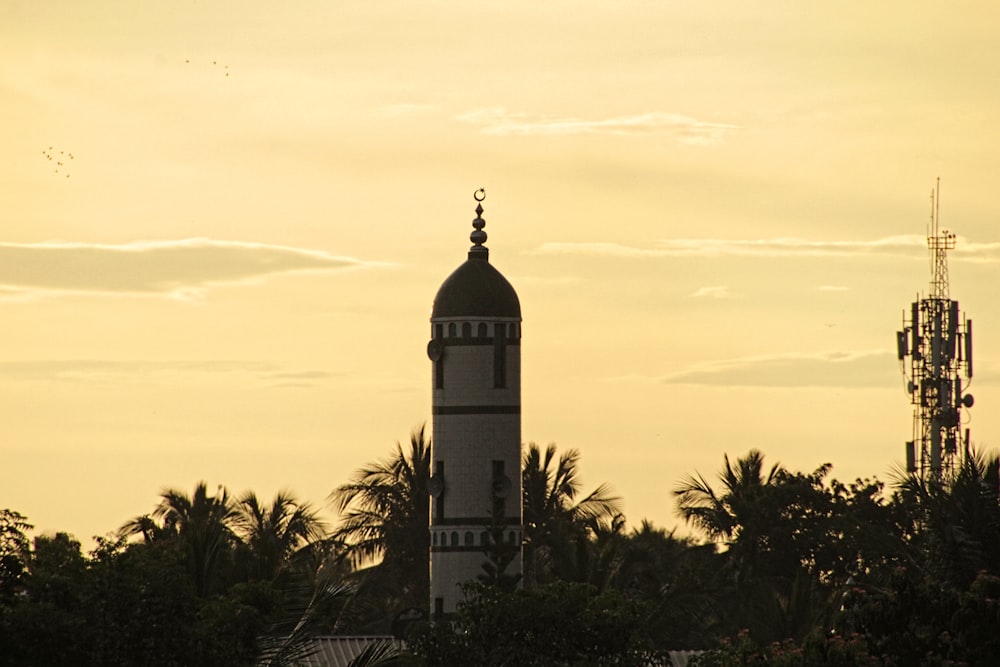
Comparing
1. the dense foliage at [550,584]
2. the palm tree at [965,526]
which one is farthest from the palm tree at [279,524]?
the palm tree at [965,526]

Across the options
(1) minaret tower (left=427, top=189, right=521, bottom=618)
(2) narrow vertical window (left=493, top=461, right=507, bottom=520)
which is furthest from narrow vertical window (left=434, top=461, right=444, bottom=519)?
(2) narrow vertical window (left=493, top=461, right=507, bottom=520)

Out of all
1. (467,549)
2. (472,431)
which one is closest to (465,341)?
(472,431)

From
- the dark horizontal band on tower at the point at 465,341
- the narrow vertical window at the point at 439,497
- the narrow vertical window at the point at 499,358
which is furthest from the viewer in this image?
the narrow vertical window at the point at 439,497

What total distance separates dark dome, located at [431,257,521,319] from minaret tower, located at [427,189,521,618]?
0.10 feet

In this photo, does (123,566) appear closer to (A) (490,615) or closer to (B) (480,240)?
(A) (490,615)

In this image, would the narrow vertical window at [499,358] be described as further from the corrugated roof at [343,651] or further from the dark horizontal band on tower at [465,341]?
the corrugated roof at [343,651]

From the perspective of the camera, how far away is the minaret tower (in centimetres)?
7019

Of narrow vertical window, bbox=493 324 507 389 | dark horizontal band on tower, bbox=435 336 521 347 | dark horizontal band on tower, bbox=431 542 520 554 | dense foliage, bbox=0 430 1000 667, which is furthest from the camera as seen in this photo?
dark horizontal band on tower, bbox=431 542 520 554

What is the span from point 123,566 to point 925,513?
18.4 metres

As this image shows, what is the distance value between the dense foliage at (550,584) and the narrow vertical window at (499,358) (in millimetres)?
5623

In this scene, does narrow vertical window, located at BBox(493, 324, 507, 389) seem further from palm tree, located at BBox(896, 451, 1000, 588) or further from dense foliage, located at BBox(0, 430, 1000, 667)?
palm tree, located at BBox(896, 451, 1000, 588)

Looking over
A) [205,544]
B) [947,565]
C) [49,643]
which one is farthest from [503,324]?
[49,643]

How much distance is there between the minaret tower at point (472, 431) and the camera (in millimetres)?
70188

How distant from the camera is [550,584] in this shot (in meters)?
59.0
